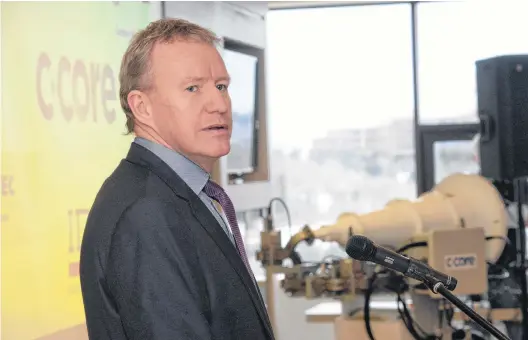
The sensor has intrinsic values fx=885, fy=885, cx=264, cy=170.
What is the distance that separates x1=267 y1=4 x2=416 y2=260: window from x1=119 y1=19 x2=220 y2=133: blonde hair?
179 inches

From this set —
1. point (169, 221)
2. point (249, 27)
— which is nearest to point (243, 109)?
point (249, 27)

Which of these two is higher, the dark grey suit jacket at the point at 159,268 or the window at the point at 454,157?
the window at the point at 454,157

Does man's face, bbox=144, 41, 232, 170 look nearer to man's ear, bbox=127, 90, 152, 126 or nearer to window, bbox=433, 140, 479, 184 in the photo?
man's ear, bbox=127, 90, 152, 126

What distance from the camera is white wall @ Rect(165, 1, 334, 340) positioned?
398 cm

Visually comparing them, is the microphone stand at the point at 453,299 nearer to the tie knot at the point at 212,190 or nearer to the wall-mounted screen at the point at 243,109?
the tie knot at the point at 212,190

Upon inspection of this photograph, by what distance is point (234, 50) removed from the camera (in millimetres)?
4590

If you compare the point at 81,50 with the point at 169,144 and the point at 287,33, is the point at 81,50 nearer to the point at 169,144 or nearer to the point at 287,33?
the point at 169,144

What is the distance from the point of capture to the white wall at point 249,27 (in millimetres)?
3984

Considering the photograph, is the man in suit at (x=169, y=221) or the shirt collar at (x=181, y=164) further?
the shirt collar at (x=181, y=164)

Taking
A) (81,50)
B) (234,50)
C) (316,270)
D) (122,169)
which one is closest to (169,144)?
(122,169)

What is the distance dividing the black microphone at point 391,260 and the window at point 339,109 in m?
4.57

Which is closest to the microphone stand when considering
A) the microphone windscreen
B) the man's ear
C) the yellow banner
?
the microphone windscreen

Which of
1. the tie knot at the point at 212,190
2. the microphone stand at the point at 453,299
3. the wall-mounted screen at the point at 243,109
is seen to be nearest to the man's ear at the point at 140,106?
the tie knot at the point at 212,190

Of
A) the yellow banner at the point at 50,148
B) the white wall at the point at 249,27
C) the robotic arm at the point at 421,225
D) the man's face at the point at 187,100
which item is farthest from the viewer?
the white wall at the point at 249,27
